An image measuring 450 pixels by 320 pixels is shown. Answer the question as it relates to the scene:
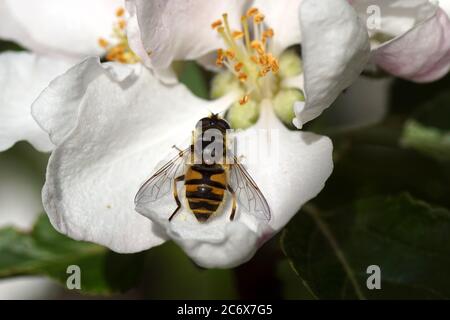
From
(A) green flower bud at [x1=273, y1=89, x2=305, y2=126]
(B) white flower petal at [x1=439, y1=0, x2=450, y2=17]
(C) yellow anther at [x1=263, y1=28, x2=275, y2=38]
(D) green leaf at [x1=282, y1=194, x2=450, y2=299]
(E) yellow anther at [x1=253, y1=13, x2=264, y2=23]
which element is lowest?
A: (D) green leaf at [x1=282, y1=194, x2=450, y2=299]

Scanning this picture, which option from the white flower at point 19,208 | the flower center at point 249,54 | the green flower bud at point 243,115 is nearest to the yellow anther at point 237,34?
the flower center at point 249,54

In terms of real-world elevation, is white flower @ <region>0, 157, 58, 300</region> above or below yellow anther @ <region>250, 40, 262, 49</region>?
below

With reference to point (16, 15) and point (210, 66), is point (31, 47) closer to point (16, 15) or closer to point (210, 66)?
point (16, 15)

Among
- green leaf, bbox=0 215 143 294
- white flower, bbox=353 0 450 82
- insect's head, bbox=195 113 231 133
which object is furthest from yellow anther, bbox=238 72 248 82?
green leaf, bbox=0 215 143 294

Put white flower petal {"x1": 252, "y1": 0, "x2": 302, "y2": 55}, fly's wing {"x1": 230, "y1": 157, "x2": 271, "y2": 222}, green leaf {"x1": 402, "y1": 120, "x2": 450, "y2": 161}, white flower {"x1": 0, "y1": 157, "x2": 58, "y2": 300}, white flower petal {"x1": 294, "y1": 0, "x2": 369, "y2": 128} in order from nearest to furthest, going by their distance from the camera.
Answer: white flower petal {"x1": 294, "y1": 0, "x2": 369, "y2": 128} → fly's wing {"x1": 230, "y1": 157, "x2": 271, "y2": 222} → white flower petal {"x1": 252, "y1": 0, "x2": 302, "y2": 55} → green leaf {"x1": 402, "y1": 120, "x2": 450, "y2": 161} → white flower {"x1": 0, "y1": 157, "x2": 58, "y2": 300}

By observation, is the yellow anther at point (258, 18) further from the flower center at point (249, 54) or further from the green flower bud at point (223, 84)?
the green flower bud at point (223, 84)

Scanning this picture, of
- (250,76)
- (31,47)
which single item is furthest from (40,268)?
(250,76)

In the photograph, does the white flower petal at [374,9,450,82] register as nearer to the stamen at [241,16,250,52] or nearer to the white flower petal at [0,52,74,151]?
the stamen at [241,16,250,52]
